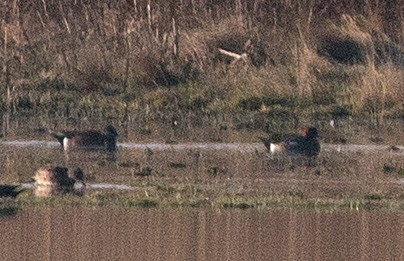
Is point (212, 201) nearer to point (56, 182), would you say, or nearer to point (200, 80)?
point (56, 182)

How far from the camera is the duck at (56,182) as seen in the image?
444 inches

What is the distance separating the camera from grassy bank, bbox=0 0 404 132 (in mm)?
15305

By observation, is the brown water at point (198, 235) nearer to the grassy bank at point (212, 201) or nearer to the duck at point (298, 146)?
the grassy bank at point (212, 201)

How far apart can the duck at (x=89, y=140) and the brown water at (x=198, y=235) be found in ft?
9.20

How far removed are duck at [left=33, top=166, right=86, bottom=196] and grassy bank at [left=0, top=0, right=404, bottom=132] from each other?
3447 mm

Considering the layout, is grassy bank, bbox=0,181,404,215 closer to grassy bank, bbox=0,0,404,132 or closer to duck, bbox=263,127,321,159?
duck, bbox=263,127,321,159

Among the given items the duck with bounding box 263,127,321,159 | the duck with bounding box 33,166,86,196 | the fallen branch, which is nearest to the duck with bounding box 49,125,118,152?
the duck with bounding box 263,127,321,159

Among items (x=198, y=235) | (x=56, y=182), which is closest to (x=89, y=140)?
(x=56, y=182)

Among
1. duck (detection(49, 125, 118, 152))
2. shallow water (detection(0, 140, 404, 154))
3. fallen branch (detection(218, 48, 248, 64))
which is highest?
fallen branch (detection(218, 48, 248, 64))

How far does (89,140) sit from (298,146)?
1669 mm

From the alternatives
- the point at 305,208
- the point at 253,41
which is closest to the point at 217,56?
the point at 253,41

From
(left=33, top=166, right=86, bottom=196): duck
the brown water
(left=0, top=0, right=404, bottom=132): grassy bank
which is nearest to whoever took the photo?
the brown water

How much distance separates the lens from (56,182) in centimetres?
1138

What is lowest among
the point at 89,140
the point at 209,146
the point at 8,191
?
the point at 209,146
